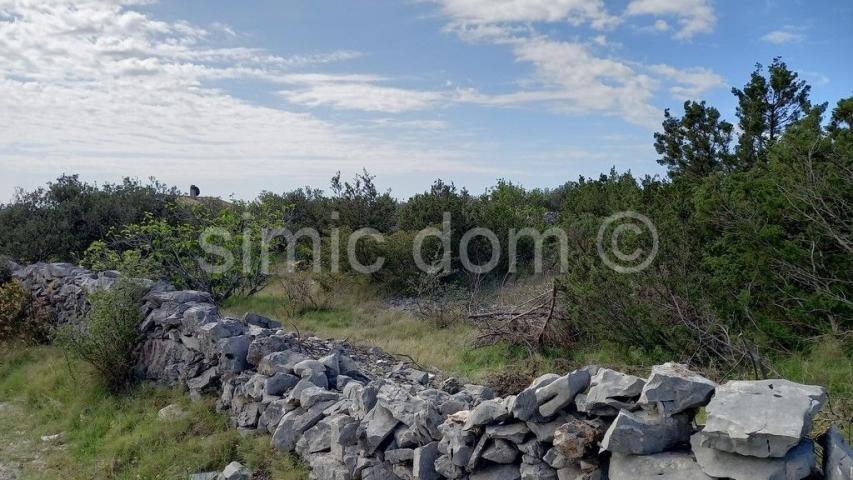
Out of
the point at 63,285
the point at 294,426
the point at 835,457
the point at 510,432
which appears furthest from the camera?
the point at 63,285

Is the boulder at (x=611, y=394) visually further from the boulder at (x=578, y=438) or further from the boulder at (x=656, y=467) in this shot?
the boulder at (x=656, y=467)

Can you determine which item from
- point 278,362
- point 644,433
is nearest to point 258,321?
point 278,362

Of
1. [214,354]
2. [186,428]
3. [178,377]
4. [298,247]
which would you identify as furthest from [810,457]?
[298,247]

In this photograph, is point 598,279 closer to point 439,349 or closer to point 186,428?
point 439,349

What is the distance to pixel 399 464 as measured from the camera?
421 centimetres

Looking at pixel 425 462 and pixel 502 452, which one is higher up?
pixel 502 452

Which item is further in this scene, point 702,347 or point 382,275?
point 382,275

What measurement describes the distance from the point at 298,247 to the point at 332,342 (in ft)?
21.5

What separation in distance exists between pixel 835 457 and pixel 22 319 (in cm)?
1135

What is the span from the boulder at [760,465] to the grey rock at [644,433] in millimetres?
216

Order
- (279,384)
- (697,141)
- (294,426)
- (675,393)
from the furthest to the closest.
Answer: (697,141) → (279,384) → (294,426) → (675,393)

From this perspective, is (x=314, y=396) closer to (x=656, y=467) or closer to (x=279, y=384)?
(x=279, y=384)

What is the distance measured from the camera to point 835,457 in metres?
2.64

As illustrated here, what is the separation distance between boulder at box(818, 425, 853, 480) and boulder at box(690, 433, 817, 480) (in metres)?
0.07
